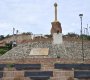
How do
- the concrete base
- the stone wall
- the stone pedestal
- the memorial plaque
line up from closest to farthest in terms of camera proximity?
the memorial plaque → the stone wall → the concrete base → the stone pedestal

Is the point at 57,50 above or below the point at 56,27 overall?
below

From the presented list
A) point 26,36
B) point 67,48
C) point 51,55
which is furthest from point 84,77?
point 26,36

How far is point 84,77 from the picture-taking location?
66.3 feet

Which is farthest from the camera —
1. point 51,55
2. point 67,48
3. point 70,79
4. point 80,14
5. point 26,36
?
point 26,36

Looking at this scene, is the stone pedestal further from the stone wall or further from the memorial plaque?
the memorial plaque

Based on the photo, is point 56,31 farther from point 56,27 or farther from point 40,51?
point 40,51

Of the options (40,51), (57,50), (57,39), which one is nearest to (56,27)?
(57,39)

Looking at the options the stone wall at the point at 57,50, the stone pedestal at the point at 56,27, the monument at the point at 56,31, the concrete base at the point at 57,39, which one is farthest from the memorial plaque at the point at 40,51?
the stone pedestal at the point at 56,27

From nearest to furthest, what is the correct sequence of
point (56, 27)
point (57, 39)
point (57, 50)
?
point (57, 50) < point (57, 39) < point (56, 27)

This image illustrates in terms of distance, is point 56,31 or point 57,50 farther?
point 56,31

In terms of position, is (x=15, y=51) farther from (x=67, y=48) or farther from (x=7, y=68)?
(x=7, y=68)

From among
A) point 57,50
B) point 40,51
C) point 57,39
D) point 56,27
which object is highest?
point 56,27

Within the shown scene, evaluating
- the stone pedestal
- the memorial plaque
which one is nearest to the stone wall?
the memorial plaque

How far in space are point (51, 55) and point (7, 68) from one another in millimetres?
6348
